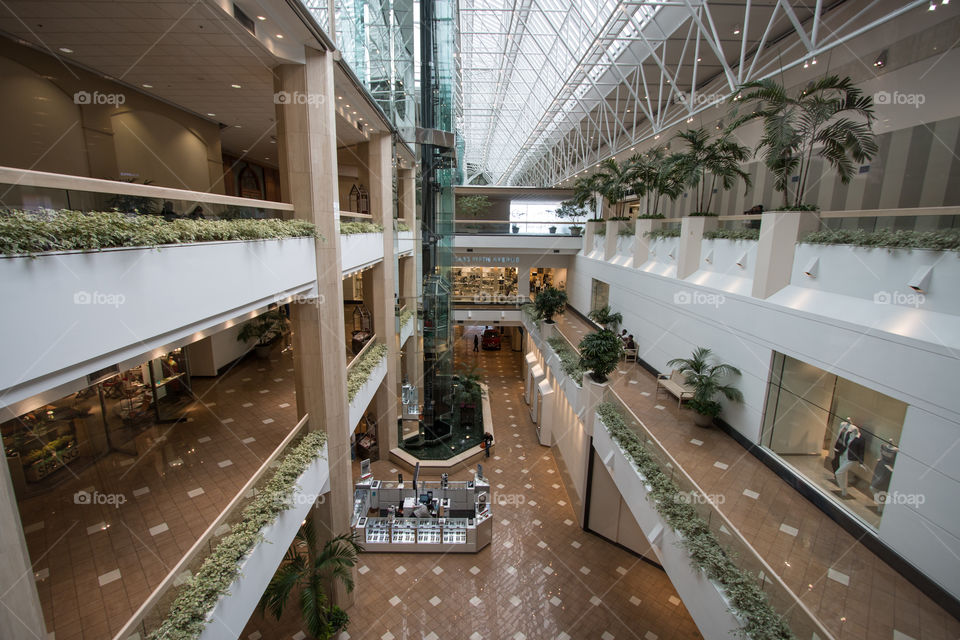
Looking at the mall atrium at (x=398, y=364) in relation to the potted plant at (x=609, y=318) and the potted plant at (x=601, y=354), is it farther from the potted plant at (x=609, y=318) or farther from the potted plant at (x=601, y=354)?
the potted plant at (x=609, y=318)

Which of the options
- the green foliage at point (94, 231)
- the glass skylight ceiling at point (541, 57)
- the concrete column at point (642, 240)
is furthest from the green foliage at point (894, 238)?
the green foliage at point (94, 231)


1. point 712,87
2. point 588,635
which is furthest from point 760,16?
point 588,635

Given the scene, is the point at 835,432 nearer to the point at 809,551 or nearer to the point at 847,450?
the point at 847,450

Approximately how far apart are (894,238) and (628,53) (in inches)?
547

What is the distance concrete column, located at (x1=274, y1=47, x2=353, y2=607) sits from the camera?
7.21m

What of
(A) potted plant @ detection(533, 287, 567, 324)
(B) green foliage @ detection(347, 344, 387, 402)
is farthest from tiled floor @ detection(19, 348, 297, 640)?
(A) potted plant @ detection(533, 287, 567, 324)

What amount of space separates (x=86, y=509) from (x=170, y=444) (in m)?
2.11

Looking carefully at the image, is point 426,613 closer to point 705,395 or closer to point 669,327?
point 705,395

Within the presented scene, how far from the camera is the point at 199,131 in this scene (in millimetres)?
11180

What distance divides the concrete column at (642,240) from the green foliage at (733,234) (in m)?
3.37

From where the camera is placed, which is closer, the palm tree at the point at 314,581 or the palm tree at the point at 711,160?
the palm tree at the point at 314,581

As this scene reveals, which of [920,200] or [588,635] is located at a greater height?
[920,200]

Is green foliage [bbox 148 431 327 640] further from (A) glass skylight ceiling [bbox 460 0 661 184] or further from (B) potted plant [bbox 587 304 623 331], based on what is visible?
(A) glass skylight ceiling [bbox 460 0 661 184]

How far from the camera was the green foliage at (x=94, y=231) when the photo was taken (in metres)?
2.82
